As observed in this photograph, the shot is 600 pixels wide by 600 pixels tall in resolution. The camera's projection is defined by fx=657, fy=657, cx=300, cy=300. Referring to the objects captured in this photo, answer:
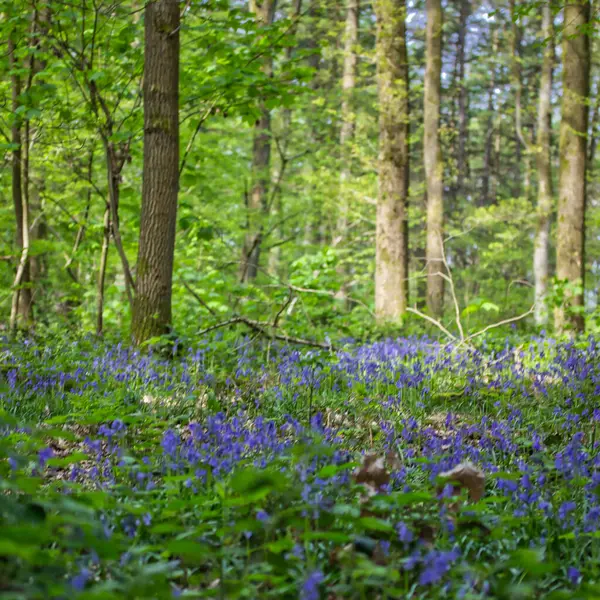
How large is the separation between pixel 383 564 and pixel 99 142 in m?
8.36

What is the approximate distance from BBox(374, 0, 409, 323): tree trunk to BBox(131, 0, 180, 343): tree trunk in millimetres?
5522

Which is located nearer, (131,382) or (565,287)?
(131,382)

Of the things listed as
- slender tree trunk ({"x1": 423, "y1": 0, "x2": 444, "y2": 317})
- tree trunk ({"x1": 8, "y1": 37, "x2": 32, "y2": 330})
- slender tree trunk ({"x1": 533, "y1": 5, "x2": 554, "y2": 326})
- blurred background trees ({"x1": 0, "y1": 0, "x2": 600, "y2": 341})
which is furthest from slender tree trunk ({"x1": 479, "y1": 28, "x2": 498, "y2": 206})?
tree trunk ({"x1": 8, "y1": 37, "x2": 32, "y2": 330})

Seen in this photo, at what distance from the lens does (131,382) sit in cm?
497

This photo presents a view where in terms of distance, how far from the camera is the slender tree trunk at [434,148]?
49.9ft

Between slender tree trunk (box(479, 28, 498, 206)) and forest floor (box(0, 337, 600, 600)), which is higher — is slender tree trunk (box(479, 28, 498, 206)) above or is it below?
above

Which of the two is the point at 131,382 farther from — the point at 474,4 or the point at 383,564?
the point at 474,4

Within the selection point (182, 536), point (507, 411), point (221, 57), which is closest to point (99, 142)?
point (221, 57)

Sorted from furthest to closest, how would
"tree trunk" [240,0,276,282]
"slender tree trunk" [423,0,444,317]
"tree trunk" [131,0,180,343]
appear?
"slender tree trunk" [423,0,444,317]
"tree trunk" [240,0,276,282]
"tree trunk" [131,0,180,343]

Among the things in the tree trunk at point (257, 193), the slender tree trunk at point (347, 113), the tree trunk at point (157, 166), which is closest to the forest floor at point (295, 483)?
the tree trunk at point (157, 166)

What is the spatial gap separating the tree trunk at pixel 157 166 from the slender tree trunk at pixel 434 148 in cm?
948

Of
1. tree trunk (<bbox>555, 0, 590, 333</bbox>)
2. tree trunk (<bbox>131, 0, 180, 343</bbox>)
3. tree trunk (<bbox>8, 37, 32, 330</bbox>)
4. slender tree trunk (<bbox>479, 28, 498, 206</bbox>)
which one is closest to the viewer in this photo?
tree trunk (<bbox>131, 0, 180, 343</bbox>)

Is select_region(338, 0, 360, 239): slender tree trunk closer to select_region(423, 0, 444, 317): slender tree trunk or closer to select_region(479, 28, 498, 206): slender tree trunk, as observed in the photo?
select_region(423, 0, 444, 317): slender tree trunk

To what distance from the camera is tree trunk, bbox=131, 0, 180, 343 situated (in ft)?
21.5
